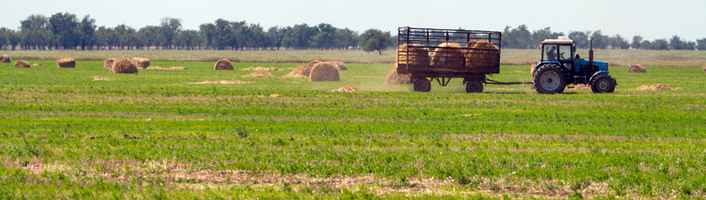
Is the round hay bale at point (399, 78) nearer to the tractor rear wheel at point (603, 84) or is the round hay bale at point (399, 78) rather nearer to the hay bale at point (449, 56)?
the hay bale at point (449, 56)

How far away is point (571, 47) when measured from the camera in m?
27.7

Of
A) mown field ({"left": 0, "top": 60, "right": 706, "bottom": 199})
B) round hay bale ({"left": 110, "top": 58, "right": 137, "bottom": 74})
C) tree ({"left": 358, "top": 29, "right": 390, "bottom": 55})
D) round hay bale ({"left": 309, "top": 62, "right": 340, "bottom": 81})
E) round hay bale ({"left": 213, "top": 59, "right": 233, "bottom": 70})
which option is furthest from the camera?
tree ({"left": 358, "top": 29, "right": 390, "bottom": 55})

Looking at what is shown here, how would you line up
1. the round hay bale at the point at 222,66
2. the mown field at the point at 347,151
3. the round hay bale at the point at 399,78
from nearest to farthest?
the mown field at the point at 347,151 < the round hay bale at the point at 399,78 < the round hay bale at the point at 222,66

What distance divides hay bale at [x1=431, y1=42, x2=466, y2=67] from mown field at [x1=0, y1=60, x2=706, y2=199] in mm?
7058

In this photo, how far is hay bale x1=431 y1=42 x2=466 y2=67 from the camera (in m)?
28.7

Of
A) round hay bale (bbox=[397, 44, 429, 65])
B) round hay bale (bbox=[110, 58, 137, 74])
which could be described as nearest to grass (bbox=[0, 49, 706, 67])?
round hay bale (bbox=[110, 58, 137, 74])

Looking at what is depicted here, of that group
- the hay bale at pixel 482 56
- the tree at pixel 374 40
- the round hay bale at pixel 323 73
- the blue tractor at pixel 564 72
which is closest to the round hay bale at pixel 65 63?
the round hay bale at pixel 323 73

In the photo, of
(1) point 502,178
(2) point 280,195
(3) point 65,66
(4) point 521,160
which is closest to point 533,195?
(1) point 502,178

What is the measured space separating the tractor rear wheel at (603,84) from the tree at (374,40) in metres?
126

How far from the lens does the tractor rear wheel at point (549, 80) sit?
90.4ft

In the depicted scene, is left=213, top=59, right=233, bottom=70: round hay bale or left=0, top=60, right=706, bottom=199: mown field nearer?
left=0, top=60, right=706, bottom=199: mown field

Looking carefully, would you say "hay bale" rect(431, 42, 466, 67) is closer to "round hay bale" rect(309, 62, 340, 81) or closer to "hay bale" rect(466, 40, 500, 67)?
"hay bale" rect(466, 40, 500, 67)

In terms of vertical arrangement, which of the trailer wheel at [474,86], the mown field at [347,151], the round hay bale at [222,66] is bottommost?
the mown field at [347,151]

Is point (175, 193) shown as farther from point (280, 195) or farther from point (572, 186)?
point (572, 186)
